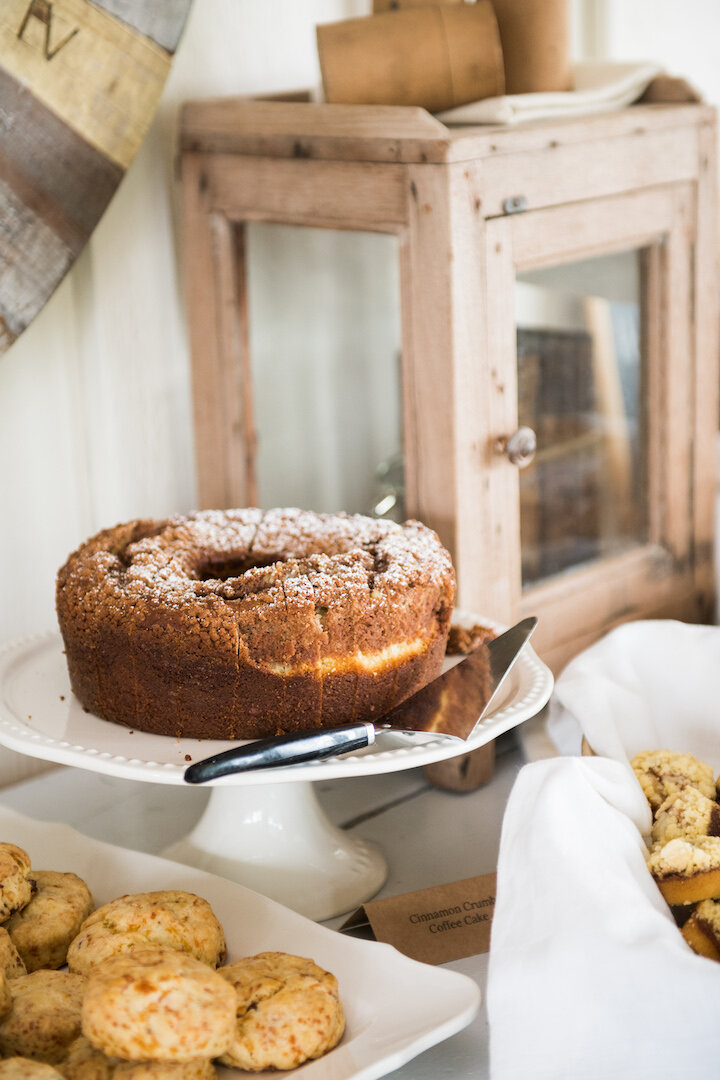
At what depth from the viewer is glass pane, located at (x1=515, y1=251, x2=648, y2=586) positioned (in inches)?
37.4

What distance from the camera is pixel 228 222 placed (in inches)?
39.2

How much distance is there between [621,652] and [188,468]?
445 millimetres

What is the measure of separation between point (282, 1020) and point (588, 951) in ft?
0.49

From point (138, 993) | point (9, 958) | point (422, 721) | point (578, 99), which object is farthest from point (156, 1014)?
point (578, 99)

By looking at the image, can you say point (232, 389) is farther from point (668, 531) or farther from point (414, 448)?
point (668, 531)

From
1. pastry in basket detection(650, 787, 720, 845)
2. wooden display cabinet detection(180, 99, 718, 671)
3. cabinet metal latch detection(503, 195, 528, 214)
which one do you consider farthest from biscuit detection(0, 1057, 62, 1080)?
cabinet metal latch detection(503, 195, 528, 214)

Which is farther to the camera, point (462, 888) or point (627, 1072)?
point (462, 888)

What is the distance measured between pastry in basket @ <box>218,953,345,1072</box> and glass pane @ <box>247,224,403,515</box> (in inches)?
18.4

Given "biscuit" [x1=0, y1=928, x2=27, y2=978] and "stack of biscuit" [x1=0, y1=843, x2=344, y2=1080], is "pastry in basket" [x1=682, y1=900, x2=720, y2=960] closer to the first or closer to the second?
"stack of biscuit" [x1=0, y1=843, x2=344, y2=1080]

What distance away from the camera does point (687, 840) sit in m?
0.65

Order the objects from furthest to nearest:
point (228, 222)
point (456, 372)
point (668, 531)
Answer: point (668, 531) → point (228, 222) → point (456, 372)

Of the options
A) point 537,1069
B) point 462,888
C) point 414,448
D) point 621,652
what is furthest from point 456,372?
point 537,1069

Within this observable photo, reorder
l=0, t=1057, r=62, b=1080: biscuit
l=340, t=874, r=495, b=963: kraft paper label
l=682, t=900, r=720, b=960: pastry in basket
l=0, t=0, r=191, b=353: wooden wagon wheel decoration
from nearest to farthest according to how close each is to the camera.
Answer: l=0, t=1057, r=62, b=1080: biscuit, l=682, t=900, r=720, b=960: pastry in basket, l=340, t=874, r=495, b=963: kraft paper label, l=0, t=0, r=191, b=353: wooden wagon wheel decoration

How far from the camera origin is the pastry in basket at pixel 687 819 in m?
0.67
